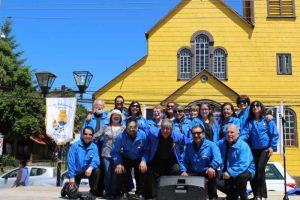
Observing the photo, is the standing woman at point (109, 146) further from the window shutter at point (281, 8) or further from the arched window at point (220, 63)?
the window shutter at point (281, 8)

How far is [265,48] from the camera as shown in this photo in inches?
1112

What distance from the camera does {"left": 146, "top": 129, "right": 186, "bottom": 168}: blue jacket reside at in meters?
7.97

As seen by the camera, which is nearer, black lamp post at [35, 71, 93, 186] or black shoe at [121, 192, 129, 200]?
black shoe at [121, 192, 129, 200]

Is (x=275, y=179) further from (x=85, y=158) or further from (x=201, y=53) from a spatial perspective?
(x=201, y=53)

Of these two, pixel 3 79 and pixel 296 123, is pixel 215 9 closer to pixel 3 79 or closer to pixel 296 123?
pixel 296 123

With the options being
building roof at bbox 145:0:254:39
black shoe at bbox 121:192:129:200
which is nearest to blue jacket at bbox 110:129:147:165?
black shoe at bbox 121:192:129:200

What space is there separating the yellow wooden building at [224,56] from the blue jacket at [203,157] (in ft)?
63.9

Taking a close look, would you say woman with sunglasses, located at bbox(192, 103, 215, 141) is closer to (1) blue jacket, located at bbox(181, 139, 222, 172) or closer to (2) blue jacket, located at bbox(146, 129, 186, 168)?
(2) blue jacket, located at bbox(146, 129, 186, 168)

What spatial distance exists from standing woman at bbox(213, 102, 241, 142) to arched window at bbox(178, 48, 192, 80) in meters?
19.5

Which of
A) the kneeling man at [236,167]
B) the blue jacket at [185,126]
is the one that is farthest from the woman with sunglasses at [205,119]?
the kneeling man at [236,167]

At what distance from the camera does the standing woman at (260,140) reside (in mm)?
8023

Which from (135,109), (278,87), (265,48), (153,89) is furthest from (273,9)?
(135,109)

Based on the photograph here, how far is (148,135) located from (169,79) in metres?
20.1

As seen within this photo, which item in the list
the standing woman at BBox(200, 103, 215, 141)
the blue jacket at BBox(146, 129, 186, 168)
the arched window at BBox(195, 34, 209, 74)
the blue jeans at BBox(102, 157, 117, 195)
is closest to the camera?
the blue jacket at BBox(146, 129, 186, 168)
